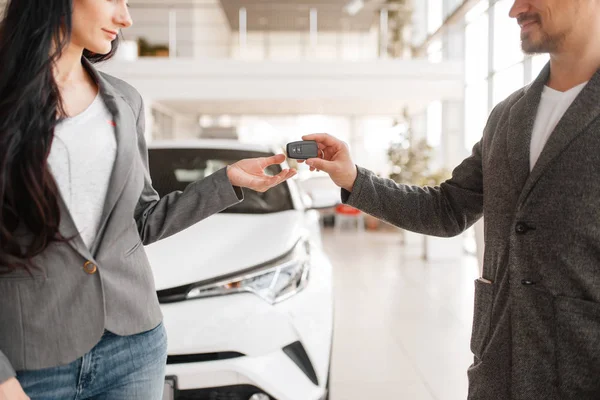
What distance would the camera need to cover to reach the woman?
2.82 feet

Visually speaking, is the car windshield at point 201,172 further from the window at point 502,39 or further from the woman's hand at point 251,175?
the window at point 502,39

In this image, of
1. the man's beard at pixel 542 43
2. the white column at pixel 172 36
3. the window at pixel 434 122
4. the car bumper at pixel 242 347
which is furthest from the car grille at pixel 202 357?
the window at pixel 434 122

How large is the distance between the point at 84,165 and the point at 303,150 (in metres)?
0.53

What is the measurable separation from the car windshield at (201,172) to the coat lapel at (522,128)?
1361mm

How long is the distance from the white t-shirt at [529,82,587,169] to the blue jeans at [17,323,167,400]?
0.83 metres

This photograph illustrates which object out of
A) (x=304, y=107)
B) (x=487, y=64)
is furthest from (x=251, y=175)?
(x=304, y=107)

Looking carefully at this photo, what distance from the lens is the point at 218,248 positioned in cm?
185

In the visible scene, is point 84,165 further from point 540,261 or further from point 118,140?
point 540,261

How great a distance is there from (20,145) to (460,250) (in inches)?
254

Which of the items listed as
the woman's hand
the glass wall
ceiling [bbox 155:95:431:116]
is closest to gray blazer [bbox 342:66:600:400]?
the woman's hand

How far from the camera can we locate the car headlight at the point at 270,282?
1.70m

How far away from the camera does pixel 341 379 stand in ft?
8.84

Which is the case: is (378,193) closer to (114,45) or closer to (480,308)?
(480,308)

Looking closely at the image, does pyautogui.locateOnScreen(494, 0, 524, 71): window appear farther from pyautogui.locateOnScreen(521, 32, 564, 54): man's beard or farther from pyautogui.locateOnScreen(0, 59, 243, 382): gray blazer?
pyautogui.locateOnScreen(0, 59, 243, 382): gray blazer
